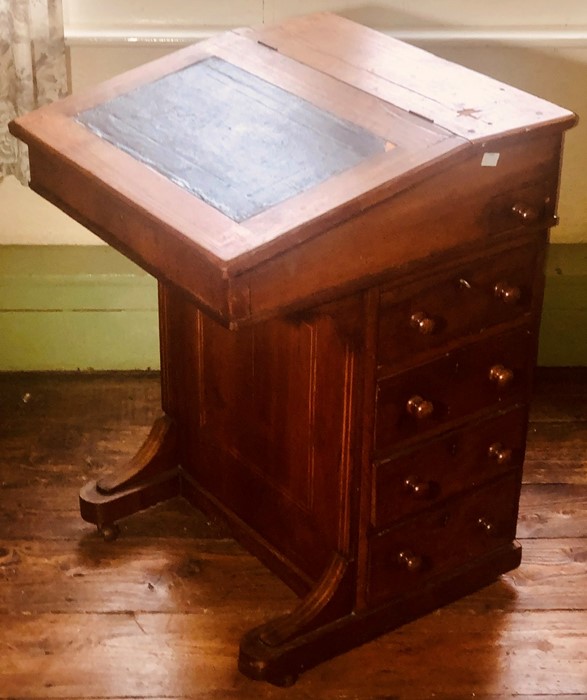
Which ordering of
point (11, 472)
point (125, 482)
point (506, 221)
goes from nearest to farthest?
1. point (506, 221)
2. point (125, 482)
3. point (11, 472)

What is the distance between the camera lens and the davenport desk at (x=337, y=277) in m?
1.65

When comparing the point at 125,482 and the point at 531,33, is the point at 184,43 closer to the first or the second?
A: the point at 531,33

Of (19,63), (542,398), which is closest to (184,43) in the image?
(19,63)

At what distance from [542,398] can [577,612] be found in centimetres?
83

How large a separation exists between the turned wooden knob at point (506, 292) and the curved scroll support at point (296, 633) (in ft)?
1.83

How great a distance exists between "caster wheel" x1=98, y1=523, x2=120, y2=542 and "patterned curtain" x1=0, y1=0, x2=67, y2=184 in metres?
0.90

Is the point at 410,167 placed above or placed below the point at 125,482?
above

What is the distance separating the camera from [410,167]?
5.40 ft

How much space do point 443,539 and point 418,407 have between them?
35 centimetres

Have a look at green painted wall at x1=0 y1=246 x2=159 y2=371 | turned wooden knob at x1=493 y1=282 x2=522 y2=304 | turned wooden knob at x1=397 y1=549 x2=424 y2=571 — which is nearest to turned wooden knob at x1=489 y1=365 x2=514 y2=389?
turned wooden knob at x1=493 y1=282 x2=522 y2=304

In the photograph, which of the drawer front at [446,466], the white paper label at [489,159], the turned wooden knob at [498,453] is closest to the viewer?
the white paper label at [489,159]

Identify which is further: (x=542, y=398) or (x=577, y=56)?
(x=542, y=398)

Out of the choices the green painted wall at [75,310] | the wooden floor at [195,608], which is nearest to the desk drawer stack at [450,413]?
the wooden floor at [195,608]

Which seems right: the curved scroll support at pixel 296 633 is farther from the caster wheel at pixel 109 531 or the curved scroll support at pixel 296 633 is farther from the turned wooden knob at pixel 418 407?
the caster wheel at pixel 109 531
